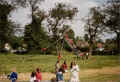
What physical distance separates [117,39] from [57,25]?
23.1ft

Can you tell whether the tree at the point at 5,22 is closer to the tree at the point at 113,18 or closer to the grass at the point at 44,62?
the grass at the point at 44,62

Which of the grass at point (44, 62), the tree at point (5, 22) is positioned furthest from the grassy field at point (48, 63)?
the tree at point (5, 22)

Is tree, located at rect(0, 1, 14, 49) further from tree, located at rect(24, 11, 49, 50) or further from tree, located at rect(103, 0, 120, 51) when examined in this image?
tree, located at rect(103, 0, 120, 51)

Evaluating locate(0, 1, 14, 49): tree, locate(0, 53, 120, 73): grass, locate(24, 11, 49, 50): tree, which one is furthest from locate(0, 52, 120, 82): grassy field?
locate(0, 1, 14, 49): tree

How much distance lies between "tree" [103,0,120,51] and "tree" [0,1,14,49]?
10488 mm

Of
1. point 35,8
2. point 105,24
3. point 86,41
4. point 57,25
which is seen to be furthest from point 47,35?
point 105,24

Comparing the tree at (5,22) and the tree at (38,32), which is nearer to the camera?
the tree at (5,22)

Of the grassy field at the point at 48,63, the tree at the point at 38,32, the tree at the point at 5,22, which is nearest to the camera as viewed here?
the grassy field at the point at 48,63

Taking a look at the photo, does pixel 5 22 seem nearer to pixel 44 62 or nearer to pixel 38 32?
pixel 38 32

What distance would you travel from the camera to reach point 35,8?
2558 cm

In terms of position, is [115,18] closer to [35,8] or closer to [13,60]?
[35,8]

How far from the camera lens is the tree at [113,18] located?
2201 cm

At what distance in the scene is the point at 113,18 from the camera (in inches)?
901

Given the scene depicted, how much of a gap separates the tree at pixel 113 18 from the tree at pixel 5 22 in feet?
34.4
